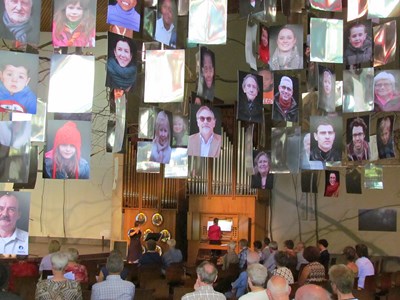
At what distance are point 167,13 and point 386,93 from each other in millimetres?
3527

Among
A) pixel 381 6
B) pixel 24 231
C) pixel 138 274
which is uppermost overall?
pixel 381 6

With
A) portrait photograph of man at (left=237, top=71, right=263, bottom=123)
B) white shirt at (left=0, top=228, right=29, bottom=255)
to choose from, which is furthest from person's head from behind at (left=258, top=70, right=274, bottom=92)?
white shirt at (left=0, top=228, right=29, bottom=255)

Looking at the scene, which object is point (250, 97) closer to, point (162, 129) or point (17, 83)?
point (162, 129)

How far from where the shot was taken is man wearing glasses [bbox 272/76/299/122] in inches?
356

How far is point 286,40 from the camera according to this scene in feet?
28.5

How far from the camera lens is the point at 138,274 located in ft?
30.7

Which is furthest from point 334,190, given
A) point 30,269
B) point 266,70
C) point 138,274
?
point 30,269

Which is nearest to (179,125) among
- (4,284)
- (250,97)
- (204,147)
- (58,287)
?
(204,147)

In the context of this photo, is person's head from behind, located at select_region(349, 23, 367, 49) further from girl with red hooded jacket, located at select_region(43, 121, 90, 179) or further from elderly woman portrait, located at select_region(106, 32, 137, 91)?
girl with red hooded jacket, located at select_region(43, 121, 90, 179)

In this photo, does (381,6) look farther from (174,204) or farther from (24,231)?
(174,204)

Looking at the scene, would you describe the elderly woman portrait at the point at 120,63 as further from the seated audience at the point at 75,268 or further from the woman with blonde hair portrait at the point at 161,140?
the seated audience at the point at 75,268

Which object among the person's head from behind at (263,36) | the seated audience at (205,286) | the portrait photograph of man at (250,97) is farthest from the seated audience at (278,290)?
the person's head from behind at (263,36)

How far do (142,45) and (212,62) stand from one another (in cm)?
141

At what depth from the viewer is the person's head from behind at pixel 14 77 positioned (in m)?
6.05
